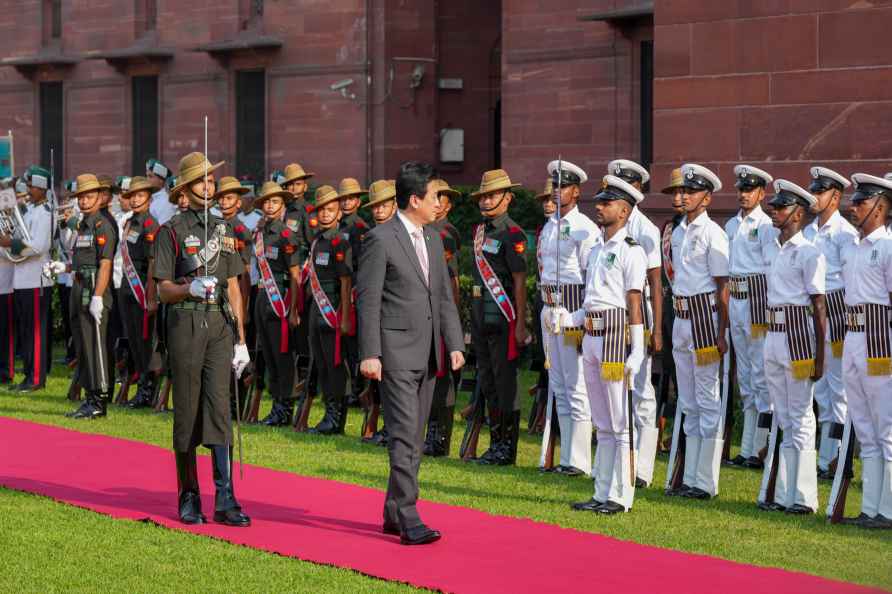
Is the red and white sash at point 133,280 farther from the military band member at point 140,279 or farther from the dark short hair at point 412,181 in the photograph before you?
the dark short hair at point 412,181

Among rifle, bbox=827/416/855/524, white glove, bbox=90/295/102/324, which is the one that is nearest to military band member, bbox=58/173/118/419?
white glove, bbox=90/295/102/324

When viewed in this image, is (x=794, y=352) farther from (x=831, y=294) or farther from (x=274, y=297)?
(x=274, y=297)

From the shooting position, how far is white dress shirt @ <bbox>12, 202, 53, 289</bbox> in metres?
18.5

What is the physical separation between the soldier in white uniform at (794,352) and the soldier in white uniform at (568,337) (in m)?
1.67

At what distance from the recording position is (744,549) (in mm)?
9953

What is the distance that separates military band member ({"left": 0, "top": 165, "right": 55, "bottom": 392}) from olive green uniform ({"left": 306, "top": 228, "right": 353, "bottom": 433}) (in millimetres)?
4326

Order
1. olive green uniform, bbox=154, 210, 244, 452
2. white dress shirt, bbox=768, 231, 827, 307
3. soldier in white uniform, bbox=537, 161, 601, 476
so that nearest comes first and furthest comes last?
1. olive green uniform, bbox=154, 210, 244, 452
2. white dress shirt, bbox=768, 231, 827, 307
3. soldier in white uniform, bbox=537, 161, 601, 476

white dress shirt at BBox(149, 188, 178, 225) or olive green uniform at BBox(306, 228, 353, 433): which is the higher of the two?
white dress shirt at BBox(149, 188, 178, 225)

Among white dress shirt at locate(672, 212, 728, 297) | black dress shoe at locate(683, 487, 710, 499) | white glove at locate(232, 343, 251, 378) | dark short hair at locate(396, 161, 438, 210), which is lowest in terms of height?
black dress shoe at locate(683, 487, 710, 499)

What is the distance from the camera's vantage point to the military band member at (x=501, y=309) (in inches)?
524

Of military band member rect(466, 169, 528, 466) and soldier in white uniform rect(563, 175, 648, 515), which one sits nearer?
soldier in white uniform rect(563, 175, 648, 515)

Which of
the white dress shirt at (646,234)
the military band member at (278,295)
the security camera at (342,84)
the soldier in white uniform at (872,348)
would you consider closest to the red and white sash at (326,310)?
the military band member at (278,295)

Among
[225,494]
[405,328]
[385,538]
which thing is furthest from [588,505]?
[225,494]

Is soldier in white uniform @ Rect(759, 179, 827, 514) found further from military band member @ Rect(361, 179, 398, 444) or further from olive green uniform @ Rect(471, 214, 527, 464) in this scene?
military band member @ Rect(361, 179, 398, 444)
